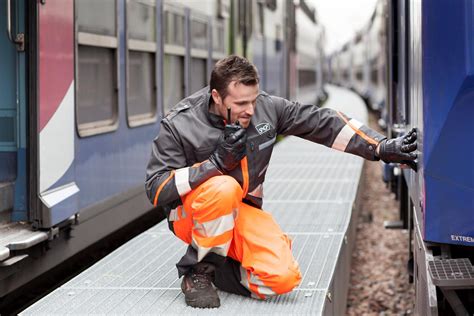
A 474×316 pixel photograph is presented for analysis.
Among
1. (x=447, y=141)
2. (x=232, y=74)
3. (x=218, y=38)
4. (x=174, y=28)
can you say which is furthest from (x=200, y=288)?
(x=218, y=38)

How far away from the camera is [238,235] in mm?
3818

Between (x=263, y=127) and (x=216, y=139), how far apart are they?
247 millimetres

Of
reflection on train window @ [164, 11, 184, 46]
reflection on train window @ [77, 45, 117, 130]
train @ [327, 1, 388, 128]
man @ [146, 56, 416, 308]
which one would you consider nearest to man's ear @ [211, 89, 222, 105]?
man @ [146, 56, 416, 308]

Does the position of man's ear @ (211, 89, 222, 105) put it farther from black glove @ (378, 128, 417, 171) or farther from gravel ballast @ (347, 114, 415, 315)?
gravel ballast @ (347, 114, 415, 315)

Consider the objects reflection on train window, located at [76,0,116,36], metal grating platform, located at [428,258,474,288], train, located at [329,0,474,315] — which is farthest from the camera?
reflection on train window, located at [76,0,116,36]

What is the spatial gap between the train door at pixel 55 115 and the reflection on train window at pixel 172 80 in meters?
2.70

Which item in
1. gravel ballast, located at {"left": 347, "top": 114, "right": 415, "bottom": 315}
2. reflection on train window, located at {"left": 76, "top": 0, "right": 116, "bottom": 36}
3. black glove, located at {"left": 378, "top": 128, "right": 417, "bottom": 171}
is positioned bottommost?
gravel ballast, located at {"left": 347, "top": 114, "right": 415, "bottom": 315}

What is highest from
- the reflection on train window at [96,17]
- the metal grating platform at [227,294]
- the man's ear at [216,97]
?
the reflection on train window at [96,17]

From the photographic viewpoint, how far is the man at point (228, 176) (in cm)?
358

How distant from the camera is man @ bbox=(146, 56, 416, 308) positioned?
3.58 metres

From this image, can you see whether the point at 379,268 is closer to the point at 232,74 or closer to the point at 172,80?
the point at 172,80

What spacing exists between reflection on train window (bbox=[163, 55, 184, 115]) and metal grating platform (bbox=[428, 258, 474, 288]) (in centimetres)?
484

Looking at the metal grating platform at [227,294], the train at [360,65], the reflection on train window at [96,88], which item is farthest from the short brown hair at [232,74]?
the train at [360,65]

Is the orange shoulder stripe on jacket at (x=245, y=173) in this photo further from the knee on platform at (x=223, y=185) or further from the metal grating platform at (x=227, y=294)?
the metal grating platform at (x=227, y=294)
